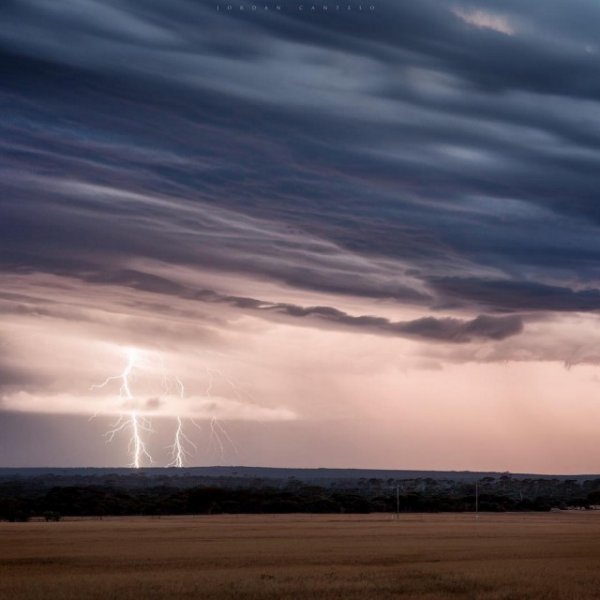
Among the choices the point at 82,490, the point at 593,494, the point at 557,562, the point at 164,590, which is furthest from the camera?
the point at 593,494

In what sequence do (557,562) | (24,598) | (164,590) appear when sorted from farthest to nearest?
(557,562), (164,590), (24,598)

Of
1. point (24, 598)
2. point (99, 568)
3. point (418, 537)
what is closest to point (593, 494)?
point (418, 537)

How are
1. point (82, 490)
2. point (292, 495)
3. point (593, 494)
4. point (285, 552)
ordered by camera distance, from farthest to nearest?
1. point (593, 494)
2. point (292, 495)
3. point (82, 490)
4. point (285, 552)

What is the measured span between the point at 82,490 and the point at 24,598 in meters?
97.4

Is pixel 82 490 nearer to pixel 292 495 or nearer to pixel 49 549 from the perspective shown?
pixel 292 495

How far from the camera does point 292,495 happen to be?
142250 mm

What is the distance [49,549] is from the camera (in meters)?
61.3

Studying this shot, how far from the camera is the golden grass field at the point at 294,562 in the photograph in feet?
130

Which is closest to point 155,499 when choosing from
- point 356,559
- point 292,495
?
point 292,495

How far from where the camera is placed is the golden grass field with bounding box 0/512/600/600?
39656 millimetres

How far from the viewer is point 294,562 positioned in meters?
52.9

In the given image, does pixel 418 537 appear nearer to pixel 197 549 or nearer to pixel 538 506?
pixel 197 549

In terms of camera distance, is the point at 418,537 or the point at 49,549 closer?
the point at 49,549

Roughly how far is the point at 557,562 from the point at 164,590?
23.1 m
